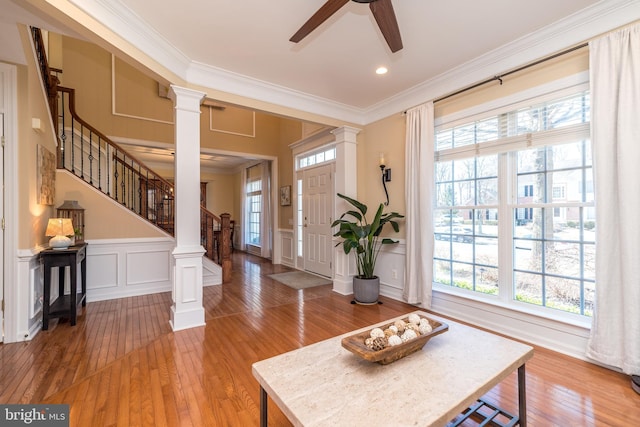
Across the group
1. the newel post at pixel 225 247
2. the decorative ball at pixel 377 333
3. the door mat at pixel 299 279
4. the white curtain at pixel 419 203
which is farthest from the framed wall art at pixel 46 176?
the white curtain at pixel 419 203

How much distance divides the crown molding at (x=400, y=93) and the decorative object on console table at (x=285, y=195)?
267cm

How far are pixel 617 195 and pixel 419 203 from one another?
68.2 inches

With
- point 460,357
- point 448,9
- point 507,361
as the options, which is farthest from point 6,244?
point 448,9

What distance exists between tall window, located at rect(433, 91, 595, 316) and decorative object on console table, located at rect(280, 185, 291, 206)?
145 inches

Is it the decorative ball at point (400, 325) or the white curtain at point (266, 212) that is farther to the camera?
the white curtain at point (266, 212)

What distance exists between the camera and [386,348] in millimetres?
1383

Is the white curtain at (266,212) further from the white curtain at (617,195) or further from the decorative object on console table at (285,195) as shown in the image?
the white curtain at (617,195)

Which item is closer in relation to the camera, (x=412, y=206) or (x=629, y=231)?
(x=629, y=231)

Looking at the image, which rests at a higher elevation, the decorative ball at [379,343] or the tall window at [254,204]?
the tall window at [254,204]

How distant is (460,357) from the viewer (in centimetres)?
150

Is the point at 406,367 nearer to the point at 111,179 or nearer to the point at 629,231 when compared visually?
the point at 629,231

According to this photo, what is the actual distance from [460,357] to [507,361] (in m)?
0.22

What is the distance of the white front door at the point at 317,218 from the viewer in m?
5.32

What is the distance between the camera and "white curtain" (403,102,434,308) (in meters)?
3.46
